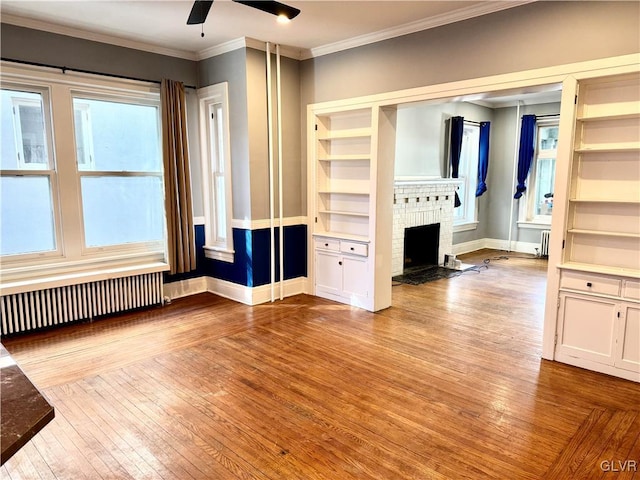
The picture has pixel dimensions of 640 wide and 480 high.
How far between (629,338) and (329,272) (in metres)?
2.98

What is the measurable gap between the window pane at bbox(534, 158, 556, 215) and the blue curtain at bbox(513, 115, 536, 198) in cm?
25

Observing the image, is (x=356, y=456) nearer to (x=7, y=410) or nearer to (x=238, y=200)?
(x=7, y=410)

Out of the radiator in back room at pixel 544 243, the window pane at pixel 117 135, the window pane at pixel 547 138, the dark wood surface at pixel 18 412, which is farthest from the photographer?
the window pane at pixel 547 138

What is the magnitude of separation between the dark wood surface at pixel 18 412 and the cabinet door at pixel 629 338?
3506mm

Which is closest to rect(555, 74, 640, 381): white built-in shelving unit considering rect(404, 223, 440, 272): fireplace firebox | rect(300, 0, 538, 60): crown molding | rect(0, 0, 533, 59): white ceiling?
rect(300, 0, 538, 60): crown molding

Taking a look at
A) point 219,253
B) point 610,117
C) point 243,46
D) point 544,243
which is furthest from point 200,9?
point 544,243

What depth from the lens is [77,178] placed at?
14.4ft

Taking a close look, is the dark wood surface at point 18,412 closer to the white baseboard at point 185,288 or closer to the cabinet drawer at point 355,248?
the cabinet drawer at point 355,248

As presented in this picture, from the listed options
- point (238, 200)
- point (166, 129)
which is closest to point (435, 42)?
point (238, 200)

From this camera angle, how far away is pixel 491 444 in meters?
2.40

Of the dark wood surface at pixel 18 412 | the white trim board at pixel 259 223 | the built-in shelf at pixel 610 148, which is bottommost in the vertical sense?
the dark wood surface at pixel 18 412

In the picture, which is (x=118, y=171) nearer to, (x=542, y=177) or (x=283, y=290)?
(x=283, y=290)

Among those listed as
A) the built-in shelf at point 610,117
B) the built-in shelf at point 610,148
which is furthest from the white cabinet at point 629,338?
the built-in shelf at point 610,117

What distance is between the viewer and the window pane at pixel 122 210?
14.9ft
